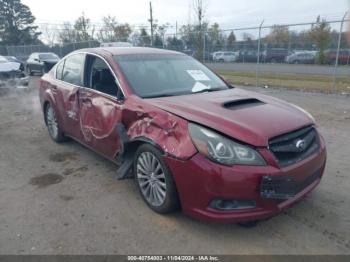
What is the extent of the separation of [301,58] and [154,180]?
24.8 metres

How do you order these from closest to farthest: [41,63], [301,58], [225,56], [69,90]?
[69,90]
[41,63]
[225,56]
[301,58]

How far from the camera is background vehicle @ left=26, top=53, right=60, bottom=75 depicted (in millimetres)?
18719

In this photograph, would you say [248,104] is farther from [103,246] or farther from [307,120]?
[103,246]

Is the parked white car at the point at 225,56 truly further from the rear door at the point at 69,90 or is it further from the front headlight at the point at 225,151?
the front headlight at the point at 225,151

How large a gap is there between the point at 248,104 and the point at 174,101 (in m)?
0.79

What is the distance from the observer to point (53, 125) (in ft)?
19.4

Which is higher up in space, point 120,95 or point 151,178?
point 120,95

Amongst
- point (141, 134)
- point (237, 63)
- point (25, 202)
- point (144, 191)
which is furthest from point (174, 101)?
point (237, 63)

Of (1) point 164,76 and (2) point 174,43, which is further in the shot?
(2) point 174,43

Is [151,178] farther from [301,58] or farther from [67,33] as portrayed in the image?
[67,33]

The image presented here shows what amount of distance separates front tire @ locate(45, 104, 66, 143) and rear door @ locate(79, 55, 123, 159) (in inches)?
49.5

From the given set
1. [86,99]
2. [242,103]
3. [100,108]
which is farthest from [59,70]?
[242,103]

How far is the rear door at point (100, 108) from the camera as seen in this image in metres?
3.88

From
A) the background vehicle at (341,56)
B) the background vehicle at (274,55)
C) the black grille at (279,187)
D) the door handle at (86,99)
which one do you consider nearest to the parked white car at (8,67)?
the door handle at (86,99)
